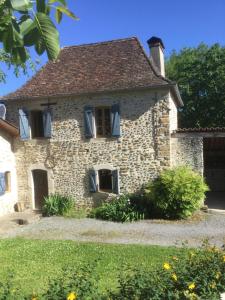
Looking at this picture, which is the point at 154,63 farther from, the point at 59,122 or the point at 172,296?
the point at 172,296

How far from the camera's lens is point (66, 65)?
15672 millimetres

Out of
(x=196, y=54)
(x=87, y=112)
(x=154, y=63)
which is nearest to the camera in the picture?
(x=87, y=112)

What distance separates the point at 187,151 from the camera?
1366cm

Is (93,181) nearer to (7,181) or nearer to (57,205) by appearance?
(57,205)

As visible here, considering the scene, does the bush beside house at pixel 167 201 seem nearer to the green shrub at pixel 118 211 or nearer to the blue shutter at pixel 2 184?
the green shrub at pixel 118 211

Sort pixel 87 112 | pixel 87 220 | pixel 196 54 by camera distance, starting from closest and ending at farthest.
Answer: pixel 87 220 < pixel 87 112 < pixel 196 54

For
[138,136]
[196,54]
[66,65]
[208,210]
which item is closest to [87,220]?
[138,136]

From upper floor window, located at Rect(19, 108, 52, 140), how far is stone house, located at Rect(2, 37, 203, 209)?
4 cm

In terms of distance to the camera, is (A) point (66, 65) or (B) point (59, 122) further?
(A) point (66, 65)

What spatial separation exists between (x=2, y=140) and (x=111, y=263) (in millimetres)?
8160

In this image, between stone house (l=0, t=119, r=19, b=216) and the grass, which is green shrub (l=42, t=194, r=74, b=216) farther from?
stone house (l=0, t=119, r=19, b=216)

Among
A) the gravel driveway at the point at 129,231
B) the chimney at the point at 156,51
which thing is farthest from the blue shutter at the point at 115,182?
the chimney at the point at 156,51

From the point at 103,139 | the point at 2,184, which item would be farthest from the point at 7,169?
the point at 103,139

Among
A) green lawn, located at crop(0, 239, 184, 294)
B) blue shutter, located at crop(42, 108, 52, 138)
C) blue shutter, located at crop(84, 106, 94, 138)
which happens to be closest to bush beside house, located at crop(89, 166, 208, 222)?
blue shutter, located at crop(84, 106, 94, 138)
